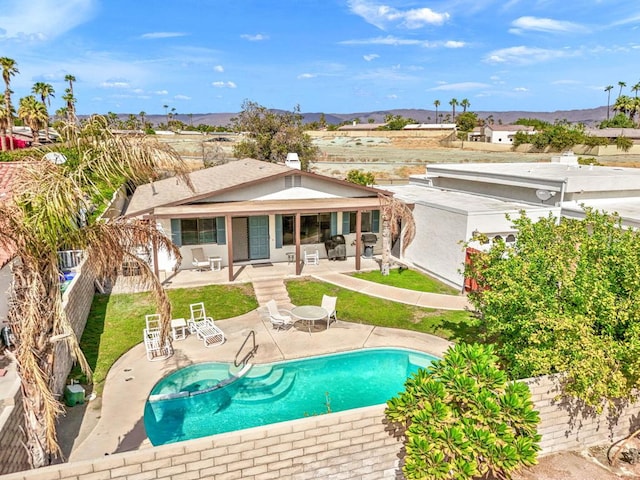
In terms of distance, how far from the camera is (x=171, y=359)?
12352mm

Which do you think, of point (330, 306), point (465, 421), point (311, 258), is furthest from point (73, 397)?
point (311, 258)

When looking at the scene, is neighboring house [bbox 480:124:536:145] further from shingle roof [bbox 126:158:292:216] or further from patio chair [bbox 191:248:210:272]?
patio chair [bbox 191:248:210:272]

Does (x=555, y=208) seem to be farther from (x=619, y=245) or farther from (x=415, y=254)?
(x=619, y=245)

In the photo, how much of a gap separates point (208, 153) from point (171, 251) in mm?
42323

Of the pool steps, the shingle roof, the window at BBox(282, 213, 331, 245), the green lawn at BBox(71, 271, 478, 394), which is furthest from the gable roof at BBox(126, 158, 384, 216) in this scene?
the pool steps

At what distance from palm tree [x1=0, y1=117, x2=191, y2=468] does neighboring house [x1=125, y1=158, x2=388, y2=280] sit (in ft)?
38.5

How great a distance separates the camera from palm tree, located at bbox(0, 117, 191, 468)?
5.51 metres

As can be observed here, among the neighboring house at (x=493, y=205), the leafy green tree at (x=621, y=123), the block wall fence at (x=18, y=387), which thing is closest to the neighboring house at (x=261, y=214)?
the neighboring house at (x=493, y=205)

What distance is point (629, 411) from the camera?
9148 millimetres

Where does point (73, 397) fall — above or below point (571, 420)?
below

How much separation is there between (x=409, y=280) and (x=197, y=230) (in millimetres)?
9486

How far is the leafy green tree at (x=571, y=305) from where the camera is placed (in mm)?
8102

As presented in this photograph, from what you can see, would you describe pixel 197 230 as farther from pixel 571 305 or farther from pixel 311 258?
pixel 571 305

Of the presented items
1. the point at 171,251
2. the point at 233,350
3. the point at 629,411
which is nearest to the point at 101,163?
the point at 171,251
